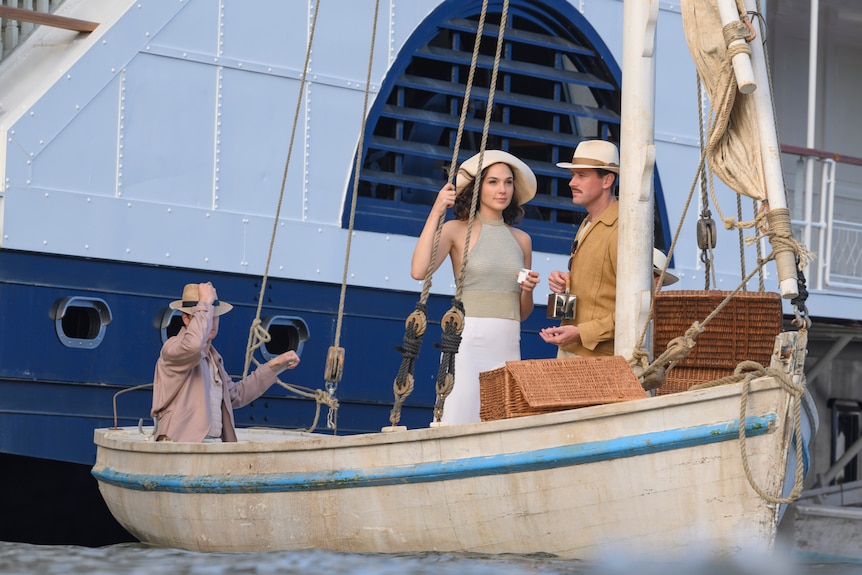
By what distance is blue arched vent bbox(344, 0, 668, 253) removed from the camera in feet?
27.4

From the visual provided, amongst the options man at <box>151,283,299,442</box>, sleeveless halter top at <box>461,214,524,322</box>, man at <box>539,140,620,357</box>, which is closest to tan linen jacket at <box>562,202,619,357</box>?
man at <box>539,140,620,357</box>

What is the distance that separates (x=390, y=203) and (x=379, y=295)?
587mm

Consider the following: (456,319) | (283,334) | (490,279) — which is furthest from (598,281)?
(283,334)

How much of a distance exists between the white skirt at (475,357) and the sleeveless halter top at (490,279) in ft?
0.13

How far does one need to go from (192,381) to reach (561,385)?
7.20ft

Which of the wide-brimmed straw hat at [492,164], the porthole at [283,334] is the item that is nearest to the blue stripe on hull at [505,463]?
the wide-brimmed straw hat at [492,164]

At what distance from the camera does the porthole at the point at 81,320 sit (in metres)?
7.00

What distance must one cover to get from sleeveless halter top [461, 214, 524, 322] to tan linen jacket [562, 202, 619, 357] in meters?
0.26

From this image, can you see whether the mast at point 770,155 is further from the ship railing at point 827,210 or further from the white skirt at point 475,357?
the ship railing at point 827,210

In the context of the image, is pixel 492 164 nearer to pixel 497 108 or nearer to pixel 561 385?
pixel 561 385

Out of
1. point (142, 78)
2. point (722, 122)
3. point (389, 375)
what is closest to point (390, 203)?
point (389, 375)

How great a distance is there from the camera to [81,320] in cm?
731

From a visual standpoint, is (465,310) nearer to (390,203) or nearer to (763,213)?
(763,213)

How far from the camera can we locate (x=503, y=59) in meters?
8.82
